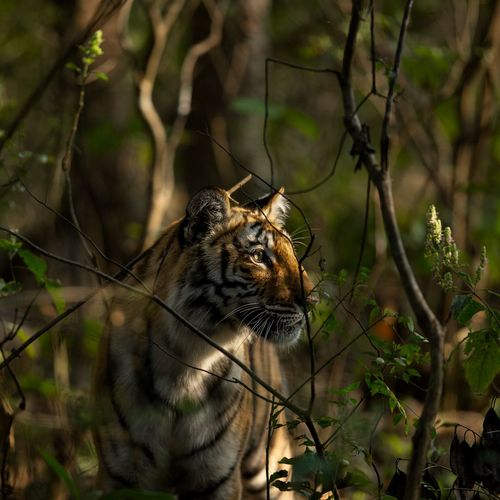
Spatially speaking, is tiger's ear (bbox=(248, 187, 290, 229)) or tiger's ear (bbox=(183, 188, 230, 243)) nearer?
tiger's ear (bbox=(183, 188, 230, 243))

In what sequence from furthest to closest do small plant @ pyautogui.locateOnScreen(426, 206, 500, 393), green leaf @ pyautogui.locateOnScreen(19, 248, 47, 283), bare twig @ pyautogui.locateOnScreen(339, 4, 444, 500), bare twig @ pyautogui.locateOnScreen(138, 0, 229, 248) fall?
bare twig @ pyautogui.locateOnScreen(138, 0, 229, 248), green leaf @ pyautogui.locateOnScreen(19, 248, 47, 283), small plant @ pyautogui.locateOnScreen(426, 206, 500, 393), bare twig @ pyautogui.locateOnScreen(339, 4, 444, 500)

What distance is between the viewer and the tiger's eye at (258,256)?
11.8ft

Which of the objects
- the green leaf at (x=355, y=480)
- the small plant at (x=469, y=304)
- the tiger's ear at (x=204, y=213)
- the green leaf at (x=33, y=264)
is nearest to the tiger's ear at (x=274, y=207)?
the tiger's ear at (x=204, y=213)

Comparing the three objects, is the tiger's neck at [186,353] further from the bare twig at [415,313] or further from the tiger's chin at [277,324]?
the bare twig at [415,313]

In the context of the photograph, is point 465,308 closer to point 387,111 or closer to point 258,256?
point 387,111

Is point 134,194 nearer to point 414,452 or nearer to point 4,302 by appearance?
point 4,302

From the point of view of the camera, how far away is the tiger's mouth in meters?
3.52

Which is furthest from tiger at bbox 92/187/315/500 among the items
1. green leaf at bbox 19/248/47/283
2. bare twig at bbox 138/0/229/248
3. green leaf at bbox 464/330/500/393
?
bare twig at bbox 138/0/229/248

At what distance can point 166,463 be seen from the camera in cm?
363

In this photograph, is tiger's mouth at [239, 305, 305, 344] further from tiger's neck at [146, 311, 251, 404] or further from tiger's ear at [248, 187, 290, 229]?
tiger's ear at [248, 187, 290, 229]

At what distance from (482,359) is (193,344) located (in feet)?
4.25

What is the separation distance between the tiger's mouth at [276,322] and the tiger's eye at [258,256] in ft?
0.63

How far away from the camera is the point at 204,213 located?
362 cm

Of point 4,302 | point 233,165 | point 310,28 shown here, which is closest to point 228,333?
point 4,302
